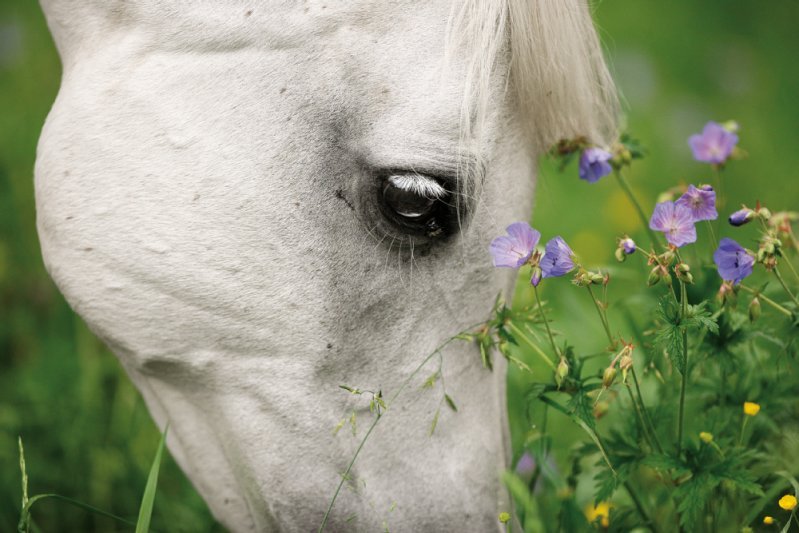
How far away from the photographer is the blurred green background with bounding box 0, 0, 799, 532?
2.43m

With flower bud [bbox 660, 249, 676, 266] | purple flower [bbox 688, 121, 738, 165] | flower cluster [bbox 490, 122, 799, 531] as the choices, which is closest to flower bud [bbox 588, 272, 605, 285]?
flower cluster [bbox 490, 122, 799, 531]

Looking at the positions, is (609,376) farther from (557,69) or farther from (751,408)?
(557,69)

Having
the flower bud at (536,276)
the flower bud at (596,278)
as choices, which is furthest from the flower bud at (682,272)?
the flower bud at (536,276)

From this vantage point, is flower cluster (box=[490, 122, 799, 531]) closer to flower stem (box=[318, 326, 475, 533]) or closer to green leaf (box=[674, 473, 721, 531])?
green leaf (box=[674, 473, 721, 531])

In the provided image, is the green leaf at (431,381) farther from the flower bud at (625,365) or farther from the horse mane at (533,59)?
the horse mane at (533,59)

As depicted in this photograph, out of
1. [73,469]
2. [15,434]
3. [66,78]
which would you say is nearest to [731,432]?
[66,78]

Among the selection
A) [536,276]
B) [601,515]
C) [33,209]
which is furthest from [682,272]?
[33,209]

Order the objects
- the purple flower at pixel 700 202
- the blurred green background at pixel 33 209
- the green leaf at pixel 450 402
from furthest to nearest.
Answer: the blurred green background at pixel 33 209
the green leaf at pixel 450 402
the purple flower at pixel 700 202

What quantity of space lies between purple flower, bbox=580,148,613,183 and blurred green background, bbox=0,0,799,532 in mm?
109

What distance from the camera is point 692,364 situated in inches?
65.7

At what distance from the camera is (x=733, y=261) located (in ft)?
4.93

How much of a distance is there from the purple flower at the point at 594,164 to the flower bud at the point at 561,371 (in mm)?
461

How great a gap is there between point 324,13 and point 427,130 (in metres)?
0.32

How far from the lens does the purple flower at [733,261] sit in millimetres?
1482
